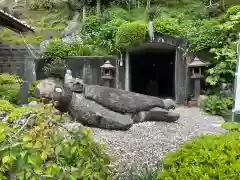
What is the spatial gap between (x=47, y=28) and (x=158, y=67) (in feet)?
19.9

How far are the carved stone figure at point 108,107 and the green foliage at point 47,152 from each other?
4313 mm

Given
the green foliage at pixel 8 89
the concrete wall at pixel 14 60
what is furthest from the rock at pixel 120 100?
the concrete wall at pixel 14 60

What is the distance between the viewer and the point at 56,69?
405 inches

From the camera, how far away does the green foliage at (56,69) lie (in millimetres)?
10297

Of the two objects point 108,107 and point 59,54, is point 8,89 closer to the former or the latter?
point 59,54

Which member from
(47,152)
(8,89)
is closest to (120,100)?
(8,89)

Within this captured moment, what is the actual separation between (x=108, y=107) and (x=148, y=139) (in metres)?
1.71

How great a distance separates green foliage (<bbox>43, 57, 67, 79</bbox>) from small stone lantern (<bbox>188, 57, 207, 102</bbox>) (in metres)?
4.61

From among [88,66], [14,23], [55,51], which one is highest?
[14,23]

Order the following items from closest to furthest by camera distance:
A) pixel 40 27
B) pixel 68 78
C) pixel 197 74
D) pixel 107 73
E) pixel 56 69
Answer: pixel 68 78, pixel 197 74, pixel 56 69, pixel 107 73, pixel 40 27

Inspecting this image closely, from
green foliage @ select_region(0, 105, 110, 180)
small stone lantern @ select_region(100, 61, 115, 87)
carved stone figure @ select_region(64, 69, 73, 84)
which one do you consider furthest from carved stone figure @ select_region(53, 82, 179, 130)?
green foliage @ select_region(0, 105, 110, 180)

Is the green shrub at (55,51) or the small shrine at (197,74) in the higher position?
the green shrub at (55,51)

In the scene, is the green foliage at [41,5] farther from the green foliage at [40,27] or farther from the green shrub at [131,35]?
the green shrub at [131,35]

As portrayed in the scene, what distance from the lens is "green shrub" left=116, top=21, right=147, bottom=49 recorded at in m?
10.4
